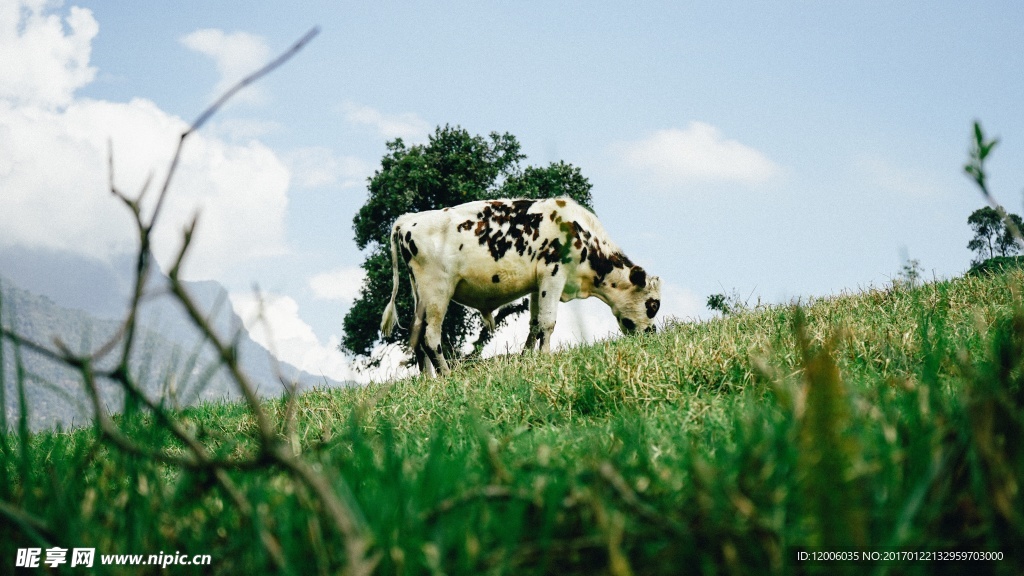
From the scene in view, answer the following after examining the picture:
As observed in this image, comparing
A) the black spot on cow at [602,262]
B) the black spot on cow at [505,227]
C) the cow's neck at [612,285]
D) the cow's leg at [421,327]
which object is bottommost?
the cow's leg at [421,327]

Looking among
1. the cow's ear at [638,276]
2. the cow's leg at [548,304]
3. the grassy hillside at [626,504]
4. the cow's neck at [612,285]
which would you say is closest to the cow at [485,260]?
the cow's leg at [548,304]

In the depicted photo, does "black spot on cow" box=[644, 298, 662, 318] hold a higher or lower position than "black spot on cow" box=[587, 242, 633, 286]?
lower

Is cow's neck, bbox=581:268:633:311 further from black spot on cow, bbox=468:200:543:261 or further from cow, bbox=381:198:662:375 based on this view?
black spot on cow, bbox=468:200:543:261

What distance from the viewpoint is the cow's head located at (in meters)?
11.9

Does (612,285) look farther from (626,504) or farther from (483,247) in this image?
(626,504)

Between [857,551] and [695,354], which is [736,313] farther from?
[857,551]

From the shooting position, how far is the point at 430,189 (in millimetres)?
23812

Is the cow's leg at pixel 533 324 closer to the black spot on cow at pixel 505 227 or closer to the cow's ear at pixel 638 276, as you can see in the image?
the black spot on cow at pixel 505 227

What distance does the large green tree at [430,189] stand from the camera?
2328cm

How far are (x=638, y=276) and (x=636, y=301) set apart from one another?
47 centimetres

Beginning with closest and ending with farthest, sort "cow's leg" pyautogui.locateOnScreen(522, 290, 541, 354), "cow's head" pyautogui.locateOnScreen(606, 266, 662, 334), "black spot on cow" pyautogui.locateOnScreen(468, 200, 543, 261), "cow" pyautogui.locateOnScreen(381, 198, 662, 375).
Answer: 1. "cow" pyautogui.locateOnScreen(381, 198, 662, 375)
2. "black spot on cow" pyautogui.locateOnScreen(468, 200, 543, 261)
3. "cow's leg" pyautogui.locateOnScreen(522, 290, 541, 354)
4. "cow's head" pyautogui.locateOnScreen(606, 266, 662, 334)

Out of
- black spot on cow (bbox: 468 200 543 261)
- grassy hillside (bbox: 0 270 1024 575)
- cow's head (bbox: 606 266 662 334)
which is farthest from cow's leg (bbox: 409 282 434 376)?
grassy hillside (bbox: 0 270 1024 575)

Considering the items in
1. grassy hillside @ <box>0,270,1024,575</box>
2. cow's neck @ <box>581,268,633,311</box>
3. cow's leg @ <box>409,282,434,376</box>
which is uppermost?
cow's neck @ <box>581,268,633,311</box>

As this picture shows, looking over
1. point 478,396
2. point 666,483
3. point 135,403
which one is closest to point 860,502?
point 666,483
